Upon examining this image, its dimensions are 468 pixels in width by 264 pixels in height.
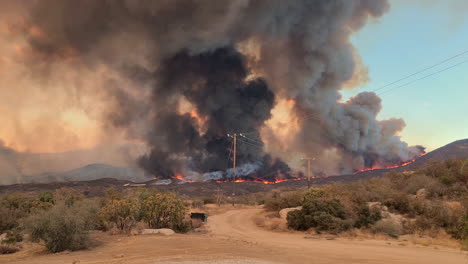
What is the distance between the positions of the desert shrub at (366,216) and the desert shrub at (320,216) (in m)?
0.77

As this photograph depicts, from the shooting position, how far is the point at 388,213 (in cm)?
1964

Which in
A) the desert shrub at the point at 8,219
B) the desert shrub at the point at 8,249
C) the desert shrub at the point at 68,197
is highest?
the desert shrub at the point at 68,197

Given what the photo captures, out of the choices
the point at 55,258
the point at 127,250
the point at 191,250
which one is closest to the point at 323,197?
the point at 191,250

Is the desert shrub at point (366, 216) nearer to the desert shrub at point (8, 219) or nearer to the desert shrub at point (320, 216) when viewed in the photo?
the desert shrub at point (320, 216)

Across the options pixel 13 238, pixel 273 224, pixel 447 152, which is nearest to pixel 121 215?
pixel 13 238

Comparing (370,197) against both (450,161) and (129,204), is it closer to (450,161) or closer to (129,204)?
(450,161)

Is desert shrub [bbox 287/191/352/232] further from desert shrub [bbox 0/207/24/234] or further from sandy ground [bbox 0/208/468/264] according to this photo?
desert shrub [bbox 0/207/24/234]

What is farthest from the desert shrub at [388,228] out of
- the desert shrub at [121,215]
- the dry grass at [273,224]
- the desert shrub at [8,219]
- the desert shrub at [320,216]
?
the desert shrub at [8,219]

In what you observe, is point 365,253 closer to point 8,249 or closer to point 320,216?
point 320,216

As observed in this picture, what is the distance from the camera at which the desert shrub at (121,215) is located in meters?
18.9

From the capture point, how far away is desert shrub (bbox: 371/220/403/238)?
17.0 m

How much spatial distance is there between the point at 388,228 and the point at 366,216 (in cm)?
202

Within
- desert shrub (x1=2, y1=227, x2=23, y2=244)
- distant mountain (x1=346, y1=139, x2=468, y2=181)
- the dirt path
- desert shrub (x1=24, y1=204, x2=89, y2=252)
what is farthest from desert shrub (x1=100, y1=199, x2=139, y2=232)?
distant mountain (x1=346, y1=139, x2=468, y2=181)

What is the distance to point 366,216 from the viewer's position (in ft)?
63.3
